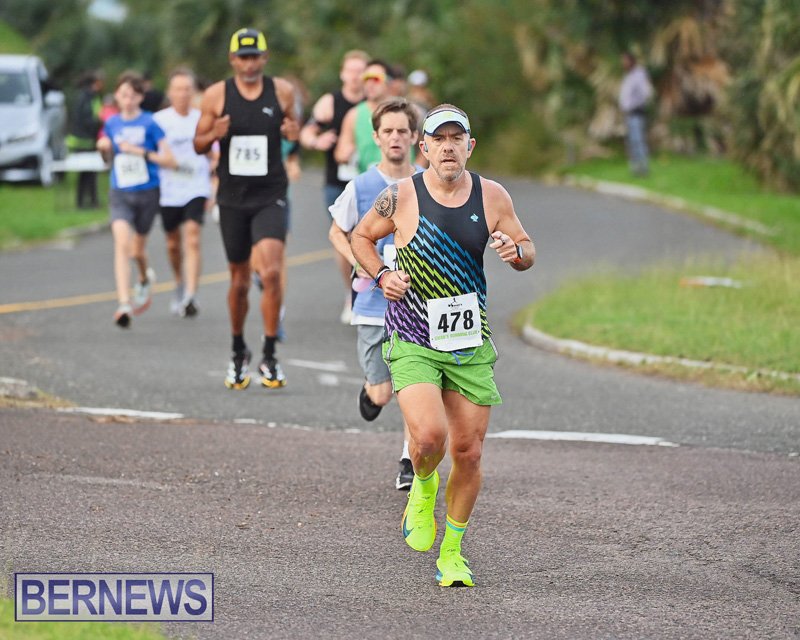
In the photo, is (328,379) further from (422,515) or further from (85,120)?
(85,120)

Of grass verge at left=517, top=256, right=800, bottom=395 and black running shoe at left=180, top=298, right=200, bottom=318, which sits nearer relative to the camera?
grass verge at left=517, top=256, right=800, bottom=395

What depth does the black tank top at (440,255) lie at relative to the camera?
6516 millimetres

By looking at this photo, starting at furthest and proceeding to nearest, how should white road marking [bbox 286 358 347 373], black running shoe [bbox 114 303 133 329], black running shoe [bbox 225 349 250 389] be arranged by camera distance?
1. black running shoe [bbox 114 303 133 329]
2. white road marking [bbox 286 358 347 373]
3. black running shoe [bbox 225 349 250 389]

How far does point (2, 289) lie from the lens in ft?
57.0

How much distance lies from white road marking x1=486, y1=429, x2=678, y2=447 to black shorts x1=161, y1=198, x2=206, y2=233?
5.11 meters

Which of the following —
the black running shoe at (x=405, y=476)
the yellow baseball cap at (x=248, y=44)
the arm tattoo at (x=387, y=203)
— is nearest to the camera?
the arm tattoo at (x=387, y=203)

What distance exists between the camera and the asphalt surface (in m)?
6.11

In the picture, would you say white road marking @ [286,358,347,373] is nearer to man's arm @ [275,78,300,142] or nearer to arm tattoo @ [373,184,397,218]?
man's arm @ [275,78,300,142]

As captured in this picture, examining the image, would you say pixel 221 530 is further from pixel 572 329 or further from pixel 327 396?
pixel 572 329

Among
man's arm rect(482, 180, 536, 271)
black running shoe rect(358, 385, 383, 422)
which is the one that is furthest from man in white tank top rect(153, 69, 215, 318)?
man's arm rect(482, 180, 536, 271)

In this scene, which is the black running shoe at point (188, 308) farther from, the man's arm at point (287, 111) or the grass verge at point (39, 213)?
the grass verge at point (39, 213)

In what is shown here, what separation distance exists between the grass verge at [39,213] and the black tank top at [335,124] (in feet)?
29.4

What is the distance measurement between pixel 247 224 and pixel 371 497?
3.33 meters

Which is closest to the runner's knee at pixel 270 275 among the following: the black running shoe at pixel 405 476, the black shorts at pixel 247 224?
the black shorts at pixel 247 224
